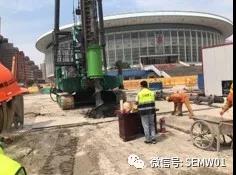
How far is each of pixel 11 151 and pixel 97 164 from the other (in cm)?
354

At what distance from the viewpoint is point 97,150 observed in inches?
456

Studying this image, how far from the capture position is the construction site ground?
9180 mm

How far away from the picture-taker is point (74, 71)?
26.6 m

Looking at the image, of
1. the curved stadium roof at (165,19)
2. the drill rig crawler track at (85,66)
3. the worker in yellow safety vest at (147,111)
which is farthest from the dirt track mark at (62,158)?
the curved stadium roof at (165,19)

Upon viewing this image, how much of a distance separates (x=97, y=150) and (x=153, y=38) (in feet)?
325

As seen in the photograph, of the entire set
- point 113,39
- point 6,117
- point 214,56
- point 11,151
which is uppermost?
point 113,39

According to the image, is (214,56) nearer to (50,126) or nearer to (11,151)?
(50,126)

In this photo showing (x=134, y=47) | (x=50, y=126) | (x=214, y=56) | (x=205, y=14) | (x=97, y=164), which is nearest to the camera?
(x=97, y=164)

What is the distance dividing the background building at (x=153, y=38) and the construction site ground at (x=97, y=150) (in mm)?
91232

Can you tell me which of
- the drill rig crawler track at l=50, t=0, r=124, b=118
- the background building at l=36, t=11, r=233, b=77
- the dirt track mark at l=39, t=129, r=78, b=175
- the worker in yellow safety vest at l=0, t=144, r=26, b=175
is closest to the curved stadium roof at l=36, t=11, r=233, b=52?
the background building at l=36, t=11, r=233, b=77

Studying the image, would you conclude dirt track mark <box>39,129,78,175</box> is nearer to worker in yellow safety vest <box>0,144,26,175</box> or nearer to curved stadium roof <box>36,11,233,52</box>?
worker in yellow safety vest <box>0,144,26,175</box>

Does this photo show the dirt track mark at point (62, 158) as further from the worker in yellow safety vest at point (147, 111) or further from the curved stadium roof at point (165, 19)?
the curved stadium roof at point (165, 19)

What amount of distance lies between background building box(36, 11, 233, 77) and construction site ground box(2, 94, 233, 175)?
91.2 meters

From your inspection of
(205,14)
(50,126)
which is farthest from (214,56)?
(205,14)
